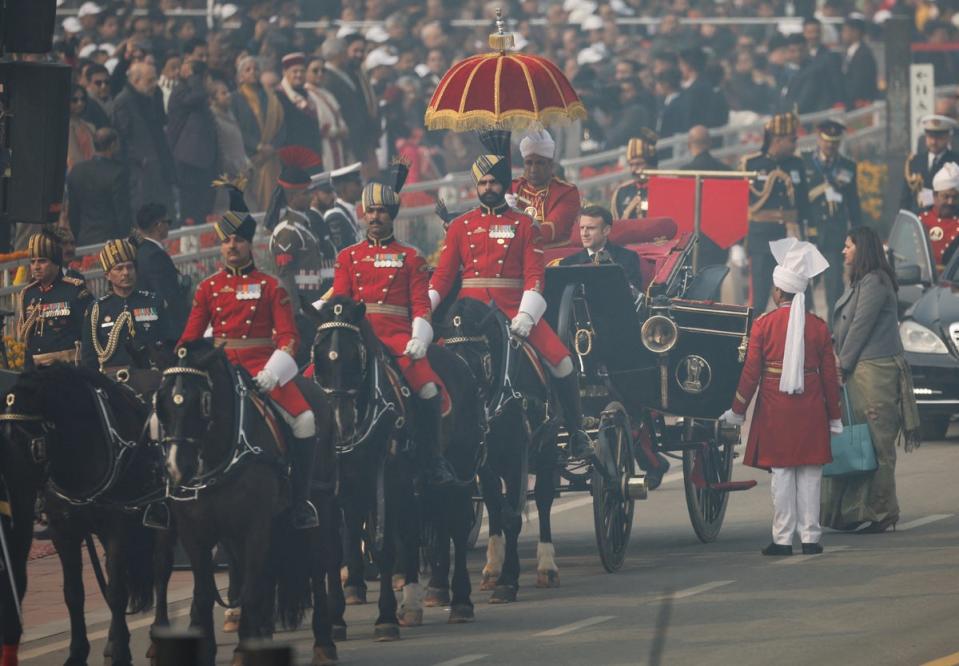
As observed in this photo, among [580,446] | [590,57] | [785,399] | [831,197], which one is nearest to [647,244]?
[785,399]

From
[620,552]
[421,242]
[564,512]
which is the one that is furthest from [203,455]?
[421,242]

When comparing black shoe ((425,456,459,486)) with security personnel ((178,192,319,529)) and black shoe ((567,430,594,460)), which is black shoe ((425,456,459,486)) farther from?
black shoe ((567,430,594,460))

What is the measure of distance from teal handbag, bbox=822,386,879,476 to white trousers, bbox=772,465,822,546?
61 centimetres

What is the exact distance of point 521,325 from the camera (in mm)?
14773

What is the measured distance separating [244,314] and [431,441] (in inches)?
63.9

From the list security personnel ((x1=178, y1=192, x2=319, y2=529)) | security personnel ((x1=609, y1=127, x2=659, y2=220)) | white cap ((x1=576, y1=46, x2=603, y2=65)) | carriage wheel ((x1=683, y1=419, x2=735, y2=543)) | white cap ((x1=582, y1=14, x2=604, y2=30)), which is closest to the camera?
security personnel ((x1=178, y1=192, x2=319, y2=529))

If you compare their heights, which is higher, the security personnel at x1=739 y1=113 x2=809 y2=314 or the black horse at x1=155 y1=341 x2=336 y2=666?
the security personnel at x1=739 y1=113 x2=809 y2=314

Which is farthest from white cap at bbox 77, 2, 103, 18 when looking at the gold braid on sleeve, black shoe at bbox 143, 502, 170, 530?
black shoe at bbox 143, 502, 170, 530

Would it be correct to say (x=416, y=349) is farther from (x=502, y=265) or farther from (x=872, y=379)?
Answer: (x=872, y=379)

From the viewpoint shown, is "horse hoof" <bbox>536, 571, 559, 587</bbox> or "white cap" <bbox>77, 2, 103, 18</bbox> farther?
"white cap" <bbox>77, 2, 103, 18</bbox>

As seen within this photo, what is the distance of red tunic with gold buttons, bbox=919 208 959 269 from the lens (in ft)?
70.5

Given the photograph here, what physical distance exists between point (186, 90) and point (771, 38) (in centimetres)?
1487

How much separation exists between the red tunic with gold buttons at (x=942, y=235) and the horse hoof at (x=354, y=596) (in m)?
8.68

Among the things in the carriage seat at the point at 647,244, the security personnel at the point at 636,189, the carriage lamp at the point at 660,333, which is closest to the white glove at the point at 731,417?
the carriage lamp at the point at 660,333
